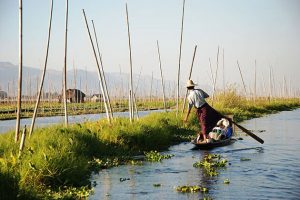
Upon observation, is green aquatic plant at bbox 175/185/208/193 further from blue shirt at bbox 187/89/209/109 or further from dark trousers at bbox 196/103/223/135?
blue shirt at bbox 187/89/209/109

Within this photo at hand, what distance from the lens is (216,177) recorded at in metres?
9.96

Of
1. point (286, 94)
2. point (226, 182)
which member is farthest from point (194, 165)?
point (286, 94)

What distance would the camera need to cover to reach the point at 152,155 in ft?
42.9

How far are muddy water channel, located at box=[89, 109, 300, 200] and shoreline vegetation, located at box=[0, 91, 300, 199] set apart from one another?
59cm

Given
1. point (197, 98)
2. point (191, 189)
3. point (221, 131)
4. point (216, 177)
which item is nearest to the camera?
point (191, 189)

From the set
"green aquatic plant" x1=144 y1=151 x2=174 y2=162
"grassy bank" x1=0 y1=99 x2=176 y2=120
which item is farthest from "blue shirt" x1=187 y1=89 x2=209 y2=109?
"grassy bank" x1=0 y1=99 x2=176 y2=120

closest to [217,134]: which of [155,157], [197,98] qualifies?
[197,98]

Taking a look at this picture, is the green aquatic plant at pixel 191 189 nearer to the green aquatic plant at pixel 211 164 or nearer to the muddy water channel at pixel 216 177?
the muddy water channel at pixel 216 177

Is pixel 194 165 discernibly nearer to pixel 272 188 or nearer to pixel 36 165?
pixel 272 188

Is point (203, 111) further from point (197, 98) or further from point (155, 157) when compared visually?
point (155, 157)

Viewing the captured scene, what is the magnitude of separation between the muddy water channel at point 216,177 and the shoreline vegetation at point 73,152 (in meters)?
0.59

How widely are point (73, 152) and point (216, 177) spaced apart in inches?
134

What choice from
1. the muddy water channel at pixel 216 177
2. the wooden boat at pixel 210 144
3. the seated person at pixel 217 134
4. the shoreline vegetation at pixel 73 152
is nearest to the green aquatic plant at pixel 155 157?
the muddy water channel at pixel 216 177

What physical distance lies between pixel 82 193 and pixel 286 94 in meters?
67.9
